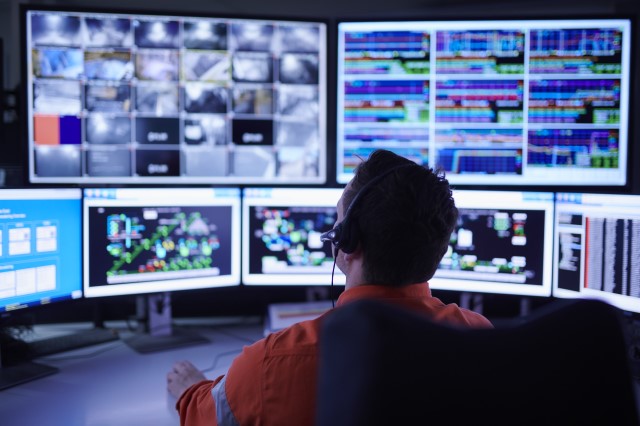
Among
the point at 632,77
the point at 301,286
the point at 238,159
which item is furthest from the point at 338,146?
the point at 632,77

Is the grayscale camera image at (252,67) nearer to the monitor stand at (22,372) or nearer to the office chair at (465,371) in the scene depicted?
the monitor stand at (22,372)

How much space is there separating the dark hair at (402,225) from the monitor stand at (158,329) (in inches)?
40.5

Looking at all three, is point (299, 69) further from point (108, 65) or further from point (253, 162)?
point (108, 65)

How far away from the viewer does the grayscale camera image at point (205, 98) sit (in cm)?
204

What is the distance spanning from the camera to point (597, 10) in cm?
244

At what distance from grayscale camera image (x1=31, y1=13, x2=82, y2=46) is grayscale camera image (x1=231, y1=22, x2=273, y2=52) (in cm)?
54

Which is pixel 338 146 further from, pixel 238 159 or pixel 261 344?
pixel 261 344

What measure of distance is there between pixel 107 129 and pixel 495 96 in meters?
1.40

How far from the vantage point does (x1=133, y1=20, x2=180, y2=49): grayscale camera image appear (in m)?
2.00

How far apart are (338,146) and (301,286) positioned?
556 mm

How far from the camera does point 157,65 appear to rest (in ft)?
6.62

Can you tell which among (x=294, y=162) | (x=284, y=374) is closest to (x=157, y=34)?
(x=294, y=162)

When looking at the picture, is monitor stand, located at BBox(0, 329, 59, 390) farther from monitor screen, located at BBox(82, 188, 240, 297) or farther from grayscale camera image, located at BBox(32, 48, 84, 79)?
grayscale camera image, located at BBox(32, 48, 84, 79)

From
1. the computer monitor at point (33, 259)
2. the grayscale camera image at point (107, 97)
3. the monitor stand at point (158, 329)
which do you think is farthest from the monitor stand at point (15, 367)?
the grayscale camera image at point (107, 97)
